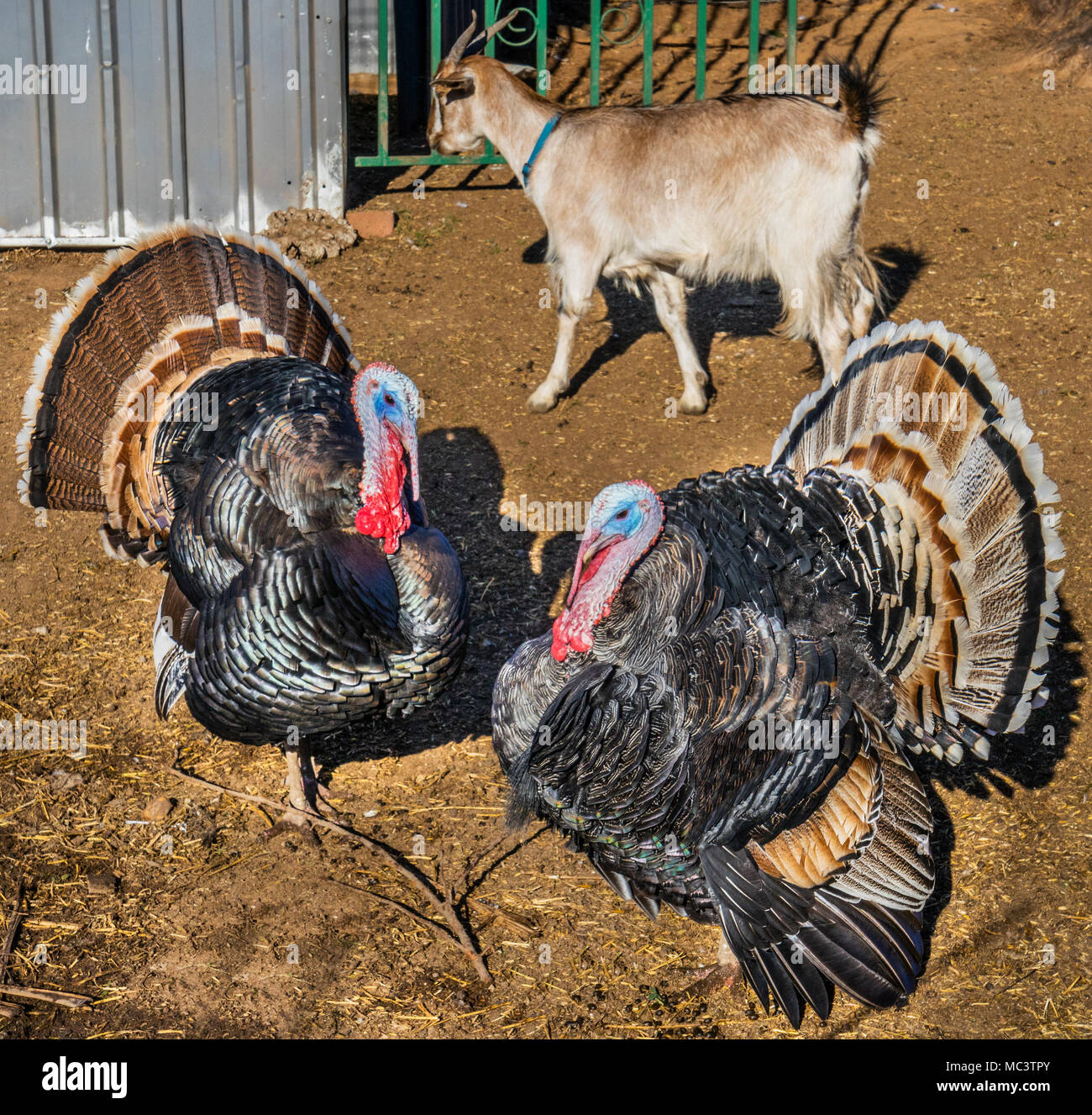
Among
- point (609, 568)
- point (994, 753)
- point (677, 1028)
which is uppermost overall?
point (609, 568)

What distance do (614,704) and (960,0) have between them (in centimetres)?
1268

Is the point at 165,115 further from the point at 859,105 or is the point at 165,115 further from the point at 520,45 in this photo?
the point at 859,105

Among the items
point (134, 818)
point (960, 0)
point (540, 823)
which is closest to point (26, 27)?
point (134, 818)

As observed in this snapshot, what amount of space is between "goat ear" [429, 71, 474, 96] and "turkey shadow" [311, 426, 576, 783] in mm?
2315

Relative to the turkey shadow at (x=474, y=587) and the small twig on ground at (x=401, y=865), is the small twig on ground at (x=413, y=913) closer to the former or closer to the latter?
the small twig on ground at (x=401, y=865)

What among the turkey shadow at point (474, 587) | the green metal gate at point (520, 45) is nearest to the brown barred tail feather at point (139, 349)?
the turkey shadow at point (474, 587)

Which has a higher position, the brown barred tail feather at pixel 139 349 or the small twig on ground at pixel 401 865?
the brown barred tail feather at pixel 139 349

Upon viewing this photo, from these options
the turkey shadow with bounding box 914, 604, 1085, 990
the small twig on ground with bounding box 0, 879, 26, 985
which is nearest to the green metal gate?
the turkey shadow with bounding box 914, 604, 1085, 990

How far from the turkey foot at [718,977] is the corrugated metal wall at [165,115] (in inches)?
269

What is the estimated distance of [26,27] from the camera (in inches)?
353

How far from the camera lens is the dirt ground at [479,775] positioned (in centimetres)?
449

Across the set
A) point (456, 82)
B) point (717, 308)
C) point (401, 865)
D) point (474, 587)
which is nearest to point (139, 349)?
point (474, 587)

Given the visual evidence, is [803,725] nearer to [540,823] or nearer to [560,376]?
[540,823]

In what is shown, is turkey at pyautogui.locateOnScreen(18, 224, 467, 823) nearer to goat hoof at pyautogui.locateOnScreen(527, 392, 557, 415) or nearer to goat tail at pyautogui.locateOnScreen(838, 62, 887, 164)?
goat hoof at pyautogui.locateOnScreen(527, 392, 557, 415)
